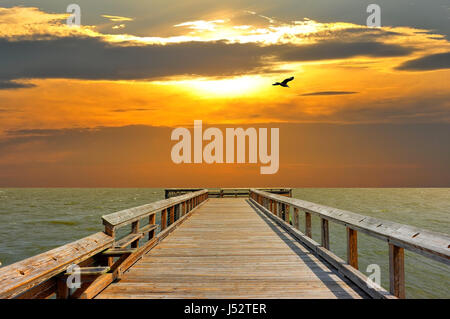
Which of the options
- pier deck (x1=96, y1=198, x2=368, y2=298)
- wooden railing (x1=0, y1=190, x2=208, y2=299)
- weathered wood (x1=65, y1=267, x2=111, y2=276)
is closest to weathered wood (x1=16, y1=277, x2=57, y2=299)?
wooden railing (x1=0, y1=190, x2=208, y2=299)

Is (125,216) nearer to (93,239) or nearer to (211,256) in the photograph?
(93,239)

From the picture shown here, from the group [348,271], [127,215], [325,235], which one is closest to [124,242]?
[127,215]

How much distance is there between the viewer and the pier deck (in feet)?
15.1

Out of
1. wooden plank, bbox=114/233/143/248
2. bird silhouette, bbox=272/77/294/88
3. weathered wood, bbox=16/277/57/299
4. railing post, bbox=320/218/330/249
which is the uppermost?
bird silhouette, bbox=272/77/294/88

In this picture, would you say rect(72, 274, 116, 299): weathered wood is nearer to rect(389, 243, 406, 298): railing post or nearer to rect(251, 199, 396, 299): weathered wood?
rect(251, 199, 396, 299): weathered wood

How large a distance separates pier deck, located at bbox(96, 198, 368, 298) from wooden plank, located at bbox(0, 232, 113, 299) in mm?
862

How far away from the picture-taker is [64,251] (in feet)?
11.7
